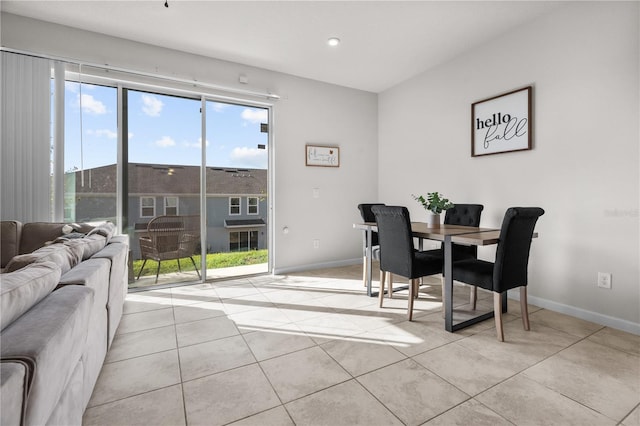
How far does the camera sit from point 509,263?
2.19m

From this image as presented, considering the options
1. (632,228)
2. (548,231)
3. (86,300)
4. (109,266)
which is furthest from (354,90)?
(86,300)

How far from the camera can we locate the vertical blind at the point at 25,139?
2.73 m

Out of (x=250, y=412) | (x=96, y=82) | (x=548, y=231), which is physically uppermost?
(x=96, y=82)

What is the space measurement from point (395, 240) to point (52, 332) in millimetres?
2218

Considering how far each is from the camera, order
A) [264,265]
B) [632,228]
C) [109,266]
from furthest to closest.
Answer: [264,265] → [632,228] → [109,266]

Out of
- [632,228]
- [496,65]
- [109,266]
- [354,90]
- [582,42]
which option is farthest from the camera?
[354,90]

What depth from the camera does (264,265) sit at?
4.38m

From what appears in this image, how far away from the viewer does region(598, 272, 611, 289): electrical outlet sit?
2445mm

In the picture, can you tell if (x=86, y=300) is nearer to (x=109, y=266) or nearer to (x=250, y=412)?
(x=109, y=266)

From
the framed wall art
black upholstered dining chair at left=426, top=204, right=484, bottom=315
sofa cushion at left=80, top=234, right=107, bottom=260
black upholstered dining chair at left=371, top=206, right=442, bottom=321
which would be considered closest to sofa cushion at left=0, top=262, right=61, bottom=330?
sofa cushion at left=80, top=234, right=107, bottom=260

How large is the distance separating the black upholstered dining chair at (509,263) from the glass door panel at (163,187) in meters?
3.16

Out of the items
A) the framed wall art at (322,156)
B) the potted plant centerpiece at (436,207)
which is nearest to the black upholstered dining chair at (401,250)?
the potted plant centerpiece at (436,207)

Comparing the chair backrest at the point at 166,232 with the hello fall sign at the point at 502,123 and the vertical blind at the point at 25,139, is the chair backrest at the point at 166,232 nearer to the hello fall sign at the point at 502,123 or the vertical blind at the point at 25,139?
the vertical blind at the point at 25,139

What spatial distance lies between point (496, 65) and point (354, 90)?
2.07 m
